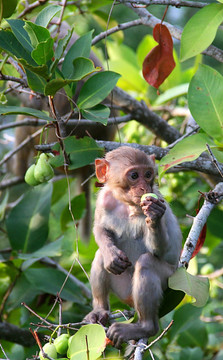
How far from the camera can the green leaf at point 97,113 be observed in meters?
2.43

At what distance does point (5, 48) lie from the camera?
2.34m

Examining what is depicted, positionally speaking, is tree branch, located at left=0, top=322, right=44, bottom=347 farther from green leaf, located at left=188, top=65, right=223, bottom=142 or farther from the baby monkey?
green leaf, located at left=188, top=65, right=223, bottom=142

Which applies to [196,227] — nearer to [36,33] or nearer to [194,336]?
[36,33]

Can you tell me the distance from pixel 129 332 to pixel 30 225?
4.57 ft

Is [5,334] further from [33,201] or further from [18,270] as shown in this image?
[33,201]

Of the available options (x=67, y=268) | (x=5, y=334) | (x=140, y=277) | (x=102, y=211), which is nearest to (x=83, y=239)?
(x=67, y=268)

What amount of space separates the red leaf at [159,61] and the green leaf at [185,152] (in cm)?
73

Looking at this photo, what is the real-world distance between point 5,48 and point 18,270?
1586 millimetres

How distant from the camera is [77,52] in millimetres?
2520

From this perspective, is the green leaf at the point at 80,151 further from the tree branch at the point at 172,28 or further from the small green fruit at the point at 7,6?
the tree branch at the point at 172,28

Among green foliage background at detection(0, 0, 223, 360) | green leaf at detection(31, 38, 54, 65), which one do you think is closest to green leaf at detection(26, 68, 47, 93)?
green foliage background at detection(0, 0, 223, 360)

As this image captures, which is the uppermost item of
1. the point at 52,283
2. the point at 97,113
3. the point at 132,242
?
the point at 97,113

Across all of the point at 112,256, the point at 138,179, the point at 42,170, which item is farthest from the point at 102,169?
the point at 112,256

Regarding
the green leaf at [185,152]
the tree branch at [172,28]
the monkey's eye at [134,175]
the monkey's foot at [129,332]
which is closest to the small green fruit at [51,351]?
the monkey's foot at [129,332]
